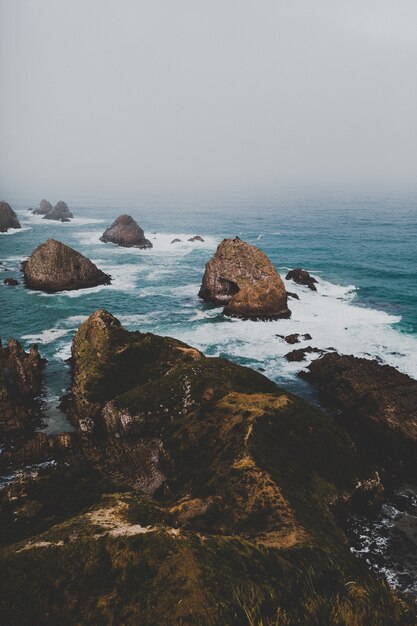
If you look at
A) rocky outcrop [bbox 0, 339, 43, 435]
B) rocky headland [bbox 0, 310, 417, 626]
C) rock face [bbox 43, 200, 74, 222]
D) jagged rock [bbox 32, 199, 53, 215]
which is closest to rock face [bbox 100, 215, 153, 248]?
rock face [bbox 43, 200, 74, 222]

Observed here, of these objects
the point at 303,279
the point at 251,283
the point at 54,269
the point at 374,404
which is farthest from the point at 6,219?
the point at 374,404

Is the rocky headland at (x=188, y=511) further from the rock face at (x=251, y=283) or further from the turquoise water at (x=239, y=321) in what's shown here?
the rock face at (x=251, y=283)

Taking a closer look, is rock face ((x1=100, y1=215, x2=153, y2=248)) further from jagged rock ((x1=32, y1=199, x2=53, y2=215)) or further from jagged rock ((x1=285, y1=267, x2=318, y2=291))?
jagged rock ((x1=32, y1=199, x2=53, y2=215))

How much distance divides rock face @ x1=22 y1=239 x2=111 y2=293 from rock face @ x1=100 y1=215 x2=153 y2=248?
1199 inches

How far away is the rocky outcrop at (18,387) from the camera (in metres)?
21.3

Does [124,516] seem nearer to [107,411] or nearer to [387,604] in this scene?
[387,604]

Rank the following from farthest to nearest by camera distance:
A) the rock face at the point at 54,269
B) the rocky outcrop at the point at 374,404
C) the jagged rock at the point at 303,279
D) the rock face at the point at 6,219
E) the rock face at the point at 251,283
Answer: the rock face at the point at 6,219
the jagged rock at the point at 303,279
the rock face at the point at 54,269
the rock face at the point at 251,283
the rocky outcrop at the point at 374,404

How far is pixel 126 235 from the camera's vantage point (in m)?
79.2

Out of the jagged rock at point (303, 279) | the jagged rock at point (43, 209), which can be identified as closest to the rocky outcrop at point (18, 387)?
the jagged rock at point (303, 279)

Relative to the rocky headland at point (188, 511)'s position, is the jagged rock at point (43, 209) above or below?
above

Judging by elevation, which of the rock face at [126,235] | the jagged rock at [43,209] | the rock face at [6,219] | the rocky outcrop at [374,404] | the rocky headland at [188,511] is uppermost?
the jagged rock at [43,209]

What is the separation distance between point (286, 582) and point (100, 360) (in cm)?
1856

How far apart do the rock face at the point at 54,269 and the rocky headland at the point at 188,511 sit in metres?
28.2

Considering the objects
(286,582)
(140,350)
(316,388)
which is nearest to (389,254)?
(316,388)
